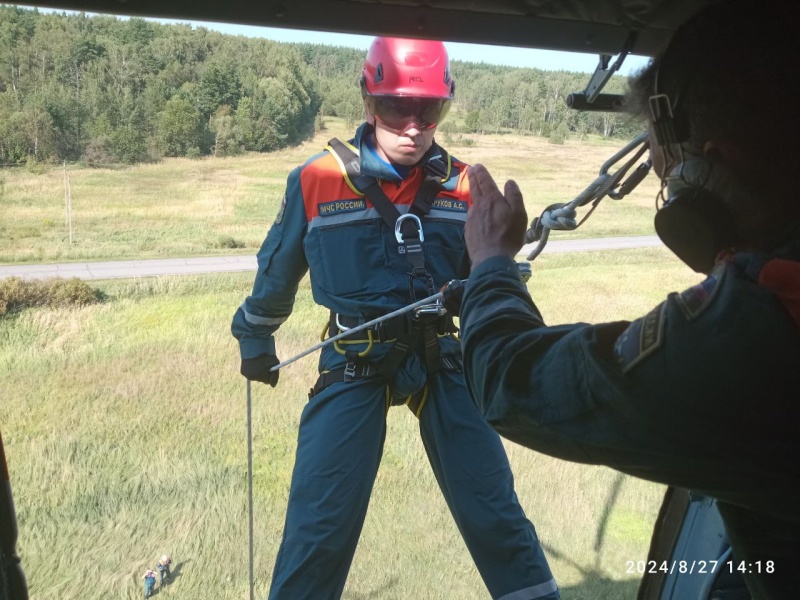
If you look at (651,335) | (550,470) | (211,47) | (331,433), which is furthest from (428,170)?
(550,470)

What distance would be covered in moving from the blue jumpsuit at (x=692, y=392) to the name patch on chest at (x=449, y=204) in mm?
1334

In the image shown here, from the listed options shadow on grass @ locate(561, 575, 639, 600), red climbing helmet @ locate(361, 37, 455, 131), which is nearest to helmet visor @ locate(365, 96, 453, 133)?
red climbing helmet @ locate(361, 37, 455, 131)

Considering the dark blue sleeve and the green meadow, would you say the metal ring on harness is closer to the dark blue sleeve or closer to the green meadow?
the dark blue sleeve

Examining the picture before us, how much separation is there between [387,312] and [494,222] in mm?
1092

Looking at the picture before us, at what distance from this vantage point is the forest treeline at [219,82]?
2.86 m

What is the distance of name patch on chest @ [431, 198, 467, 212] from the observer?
2.38 m

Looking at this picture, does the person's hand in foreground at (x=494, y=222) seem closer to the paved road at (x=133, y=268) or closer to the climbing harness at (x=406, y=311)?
the climbing harness at (x=406, y=311)

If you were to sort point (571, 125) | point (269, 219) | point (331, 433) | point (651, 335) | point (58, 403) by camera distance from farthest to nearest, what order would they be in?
→ point (269, 219) < point (58, 403) < point (571, 125) < point (331, 433) < point (651, 335)

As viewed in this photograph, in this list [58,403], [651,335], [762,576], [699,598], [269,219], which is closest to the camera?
[651,335]

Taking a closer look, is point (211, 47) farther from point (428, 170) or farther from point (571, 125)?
point (571, 125)

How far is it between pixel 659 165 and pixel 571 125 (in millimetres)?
1691

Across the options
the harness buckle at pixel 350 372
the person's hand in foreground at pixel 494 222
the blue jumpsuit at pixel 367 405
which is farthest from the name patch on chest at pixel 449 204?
the person's hand in foreground at pixel 494 222

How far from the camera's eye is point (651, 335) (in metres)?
0.90

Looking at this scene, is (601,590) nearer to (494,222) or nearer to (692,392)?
(494,222)
